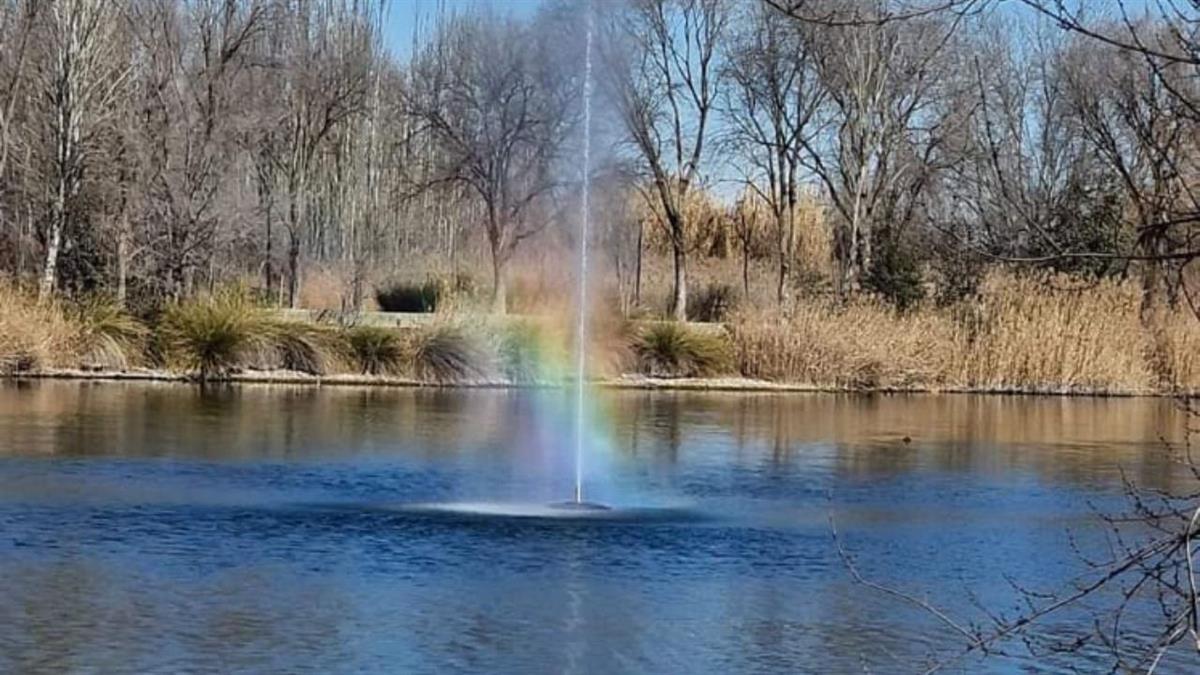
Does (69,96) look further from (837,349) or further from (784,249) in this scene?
(784,249)

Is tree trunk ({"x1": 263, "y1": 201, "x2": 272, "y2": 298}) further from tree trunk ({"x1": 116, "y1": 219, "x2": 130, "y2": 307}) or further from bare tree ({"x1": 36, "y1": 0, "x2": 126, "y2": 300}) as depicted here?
tree trunk ({"x1": 116, "y1": 219, "x2": 130, "y2": 307})

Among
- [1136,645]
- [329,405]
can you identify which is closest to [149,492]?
[1136,645]

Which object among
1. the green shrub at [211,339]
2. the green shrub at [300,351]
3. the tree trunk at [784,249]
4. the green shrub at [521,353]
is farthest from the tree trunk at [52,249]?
the tree trunk at [784,249]

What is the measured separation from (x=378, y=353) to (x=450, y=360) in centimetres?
122

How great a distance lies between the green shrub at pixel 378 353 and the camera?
95.1 ft

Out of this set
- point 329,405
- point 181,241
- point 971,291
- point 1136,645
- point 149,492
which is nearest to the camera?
point 1136,645

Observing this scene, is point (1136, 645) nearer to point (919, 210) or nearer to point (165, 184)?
point (165, 184)

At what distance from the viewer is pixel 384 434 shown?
19.9 metres

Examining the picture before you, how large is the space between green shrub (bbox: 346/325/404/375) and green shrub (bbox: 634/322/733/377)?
170 inches

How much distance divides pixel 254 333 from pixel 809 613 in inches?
778

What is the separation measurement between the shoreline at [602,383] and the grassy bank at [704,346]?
0.17ft

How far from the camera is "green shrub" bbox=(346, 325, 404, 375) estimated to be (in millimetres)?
28984

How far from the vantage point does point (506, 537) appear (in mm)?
12586

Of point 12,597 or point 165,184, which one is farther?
point 165,184
